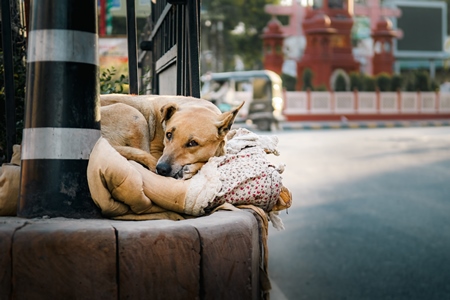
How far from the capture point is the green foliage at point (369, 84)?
3684 centimetres

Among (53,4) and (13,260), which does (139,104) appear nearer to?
(53,4)

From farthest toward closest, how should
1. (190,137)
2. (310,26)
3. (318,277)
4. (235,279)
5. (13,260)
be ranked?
(310,26), (318,277), (190,137), (235,279), (13,260)

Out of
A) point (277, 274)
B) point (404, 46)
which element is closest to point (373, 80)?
point (404, 46)

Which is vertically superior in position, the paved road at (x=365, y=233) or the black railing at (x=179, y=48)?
the black railing at (x=179, y=48)

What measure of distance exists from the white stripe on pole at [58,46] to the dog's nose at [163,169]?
0.76m

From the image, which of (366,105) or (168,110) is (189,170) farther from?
(366,105)

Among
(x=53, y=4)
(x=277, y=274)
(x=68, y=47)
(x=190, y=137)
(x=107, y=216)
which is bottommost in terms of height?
(x=277, y=274)

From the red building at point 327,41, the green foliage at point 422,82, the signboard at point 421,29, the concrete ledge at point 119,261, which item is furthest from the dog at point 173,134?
the signboard at point 421,29

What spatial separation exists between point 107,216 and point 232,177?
1.64ft

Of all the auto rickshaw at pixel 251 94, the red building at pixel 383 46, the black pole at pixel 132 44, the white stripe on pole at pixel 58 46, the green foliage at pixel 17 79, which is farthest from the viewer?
the red building at pixel 383 46

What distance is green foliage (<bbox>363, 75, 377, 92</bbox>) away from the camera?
3684 centimetres

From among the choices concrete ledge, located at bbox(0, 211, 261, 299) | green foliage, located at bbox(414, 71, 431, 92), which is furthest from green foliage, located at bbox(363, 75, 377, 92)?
concrete ledge, located at bbox(0, 211, 261, 299)

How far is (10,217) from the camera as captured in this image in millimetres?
2447

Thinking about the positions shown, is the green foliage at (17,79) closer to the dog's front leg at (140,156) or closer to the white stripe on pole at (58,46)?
the dog's front leg at (140,156)
